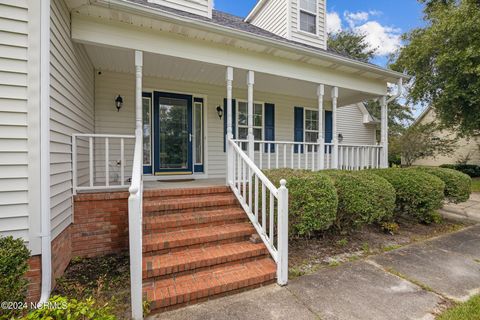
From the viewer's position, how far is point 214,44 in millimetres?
4746

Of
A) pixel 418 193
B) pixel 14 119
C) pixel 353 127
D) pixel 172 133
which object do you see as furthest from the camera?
pixel 353 127

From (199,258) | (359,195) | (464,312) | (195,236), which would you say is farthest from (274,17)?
(464,312)

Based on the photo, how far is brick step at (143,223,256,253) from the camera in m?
3.05

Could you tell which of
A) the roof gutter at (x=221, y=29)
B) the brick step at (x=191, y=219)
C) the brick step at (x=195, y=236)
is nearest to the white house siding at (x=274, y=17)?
the roof gutter at (x=221, y=29)

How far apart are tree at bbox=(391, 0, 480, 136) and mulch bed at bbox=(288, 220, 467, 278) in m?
6.17

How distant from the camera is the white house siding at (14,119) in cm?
247

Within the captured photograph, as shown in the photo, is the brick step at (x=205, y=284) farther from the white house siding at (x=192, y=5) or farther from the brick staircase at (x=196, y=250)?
the white house siding at (x=192, y=5)

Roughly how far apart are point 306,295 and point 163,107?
5098 mm

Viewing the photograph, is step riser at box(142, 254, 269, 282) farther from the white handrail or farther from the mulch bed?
the mulch bed

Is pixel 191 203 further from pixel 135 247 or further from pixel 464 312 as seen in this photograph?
pixel 464 312

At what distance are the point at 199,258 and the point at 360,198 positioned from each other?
269 cm

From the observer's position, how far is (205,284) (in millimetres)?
2656

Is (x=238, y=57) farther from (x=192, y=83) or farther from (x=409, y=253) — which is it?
(x=409, y=253)

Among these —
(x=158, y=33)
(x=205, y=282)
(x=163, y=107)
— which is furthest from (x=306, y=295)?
(x=163, y=107)
